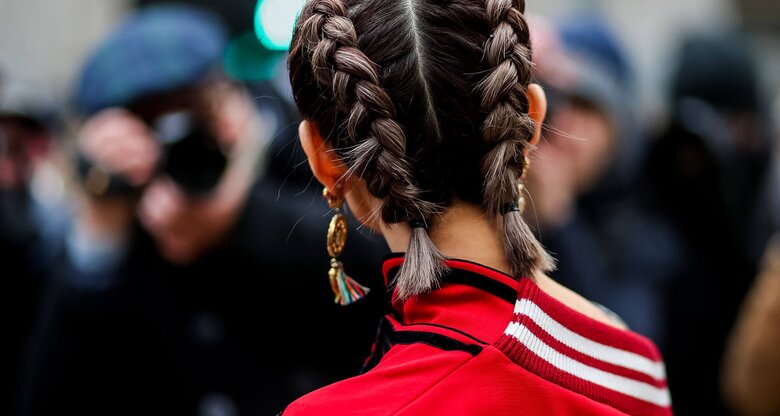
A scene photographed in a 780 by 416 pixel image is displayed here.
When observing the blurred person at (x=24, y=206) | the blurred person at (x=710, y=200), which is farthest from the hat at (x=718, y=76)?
the blurred person at (x=24, y=206)

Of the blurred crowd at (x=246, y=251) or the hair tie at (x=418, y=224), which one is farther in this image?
the blurred crowd at (x=246, y=251)

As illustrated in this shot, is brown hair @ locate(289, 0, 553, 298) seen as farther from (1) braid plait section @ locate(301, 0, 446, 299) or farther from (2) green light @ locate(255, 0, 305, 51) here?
(2) green light @ locate(255, 0, 305, 51)

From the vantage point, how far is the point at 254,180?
2.52 meters

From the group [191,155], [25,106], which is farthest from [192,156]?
[25,106]

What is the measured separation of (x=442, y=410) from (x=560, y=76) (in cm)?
221

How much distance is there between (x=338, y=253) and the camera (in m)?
1.35

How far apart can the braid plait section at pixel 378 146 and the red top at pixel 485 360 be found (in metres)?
0.04

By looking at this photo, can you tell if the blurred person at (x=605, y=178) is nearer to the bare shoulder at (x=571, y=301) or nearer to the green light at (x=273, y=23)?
the green light at (x=273, y=23)

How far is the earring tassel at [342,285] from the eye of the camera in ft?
4.48

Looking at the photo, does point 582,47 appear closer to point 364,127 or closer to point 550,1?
point 364,127

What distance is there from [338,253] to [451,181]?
0.69 feet

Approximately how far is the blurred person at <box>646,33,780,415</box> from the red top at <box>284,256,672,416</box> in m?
2.11

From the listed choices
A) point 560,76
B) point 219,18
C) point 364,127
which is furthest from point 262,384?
point 219,18

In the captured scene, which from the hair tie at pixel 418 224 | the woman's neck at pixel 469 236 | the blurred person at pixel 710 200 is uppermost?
the hair tie at pixel 418 224
